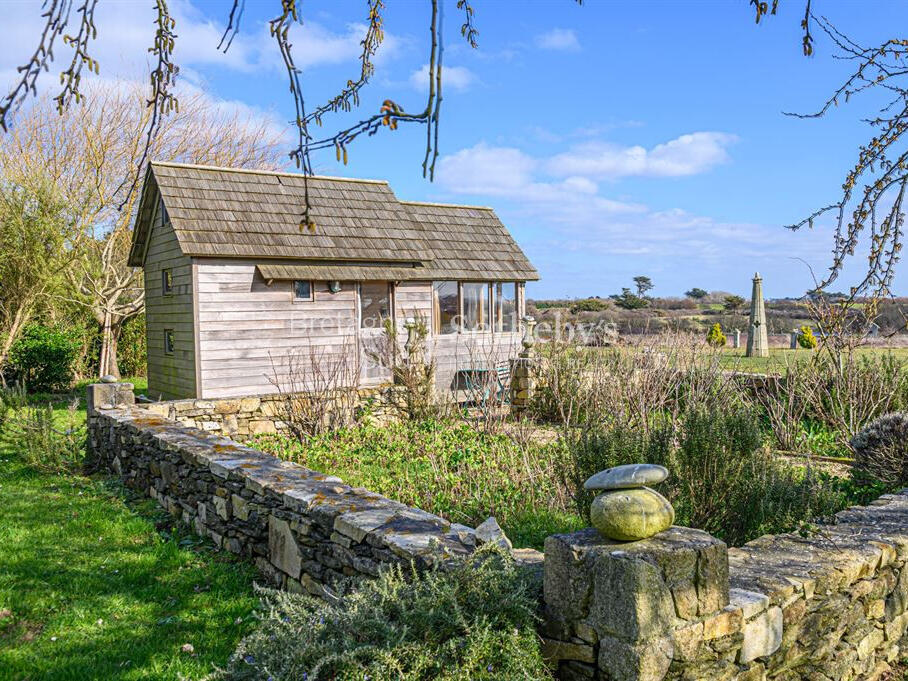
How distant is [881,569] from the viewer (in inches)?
164

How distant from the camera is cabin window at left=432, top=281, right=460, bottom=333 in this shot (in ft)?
51.3

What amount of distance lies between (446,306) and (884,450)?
33.9 feet

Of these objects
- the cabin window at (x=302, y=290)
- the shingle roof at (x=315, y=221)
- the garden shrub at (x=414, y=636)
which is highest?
the shingle roof at (x=315, y=221)

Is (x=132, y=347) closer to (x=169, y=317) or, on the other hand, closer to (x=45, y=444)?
(x=169, y=317)

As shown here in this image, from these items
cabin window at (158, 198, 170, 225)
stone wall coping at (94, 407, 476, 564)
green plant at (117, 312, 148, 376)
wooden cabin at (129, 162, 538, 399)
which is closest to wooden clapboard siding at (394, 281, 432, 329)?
wooden cabin at (129, 162, 538, 399)

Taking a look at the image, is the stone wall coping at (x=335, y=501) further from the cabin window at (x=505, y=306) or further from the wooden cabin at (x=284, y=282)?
the cabin window at (x=505, y=306)

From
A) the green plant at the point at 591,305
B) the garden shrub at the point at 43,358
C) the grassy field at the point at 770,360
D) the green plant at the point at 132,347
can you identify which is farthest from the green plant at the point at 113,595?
the green plant at the point at 591,305

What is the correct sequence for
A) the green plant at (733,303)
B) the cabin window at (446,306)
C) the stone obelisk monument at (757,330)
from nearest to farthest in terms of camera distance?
the cabin window at (446,306) → the stone obelisk monument at (757,330) → the green plant at (733,303)

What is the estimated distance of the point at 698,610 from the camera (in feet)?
9.30

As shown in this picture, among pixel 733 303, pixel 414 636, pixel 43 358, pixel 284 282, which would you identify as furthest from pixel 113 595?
pixel 733 303

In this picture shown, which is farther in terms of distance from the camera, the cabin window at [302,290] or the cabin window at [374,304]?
the cabin window at [374,304]

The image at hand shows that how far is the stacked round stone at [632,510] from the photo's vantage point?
287cm

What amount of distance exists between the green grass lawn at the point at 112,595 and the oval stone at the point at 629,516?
1.92 metres

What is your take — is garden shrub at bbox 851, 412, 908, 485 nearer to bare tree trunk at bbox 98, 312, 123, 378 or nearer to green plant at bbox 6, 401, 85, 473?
green plant at bbox 6, 401, 85, 473
